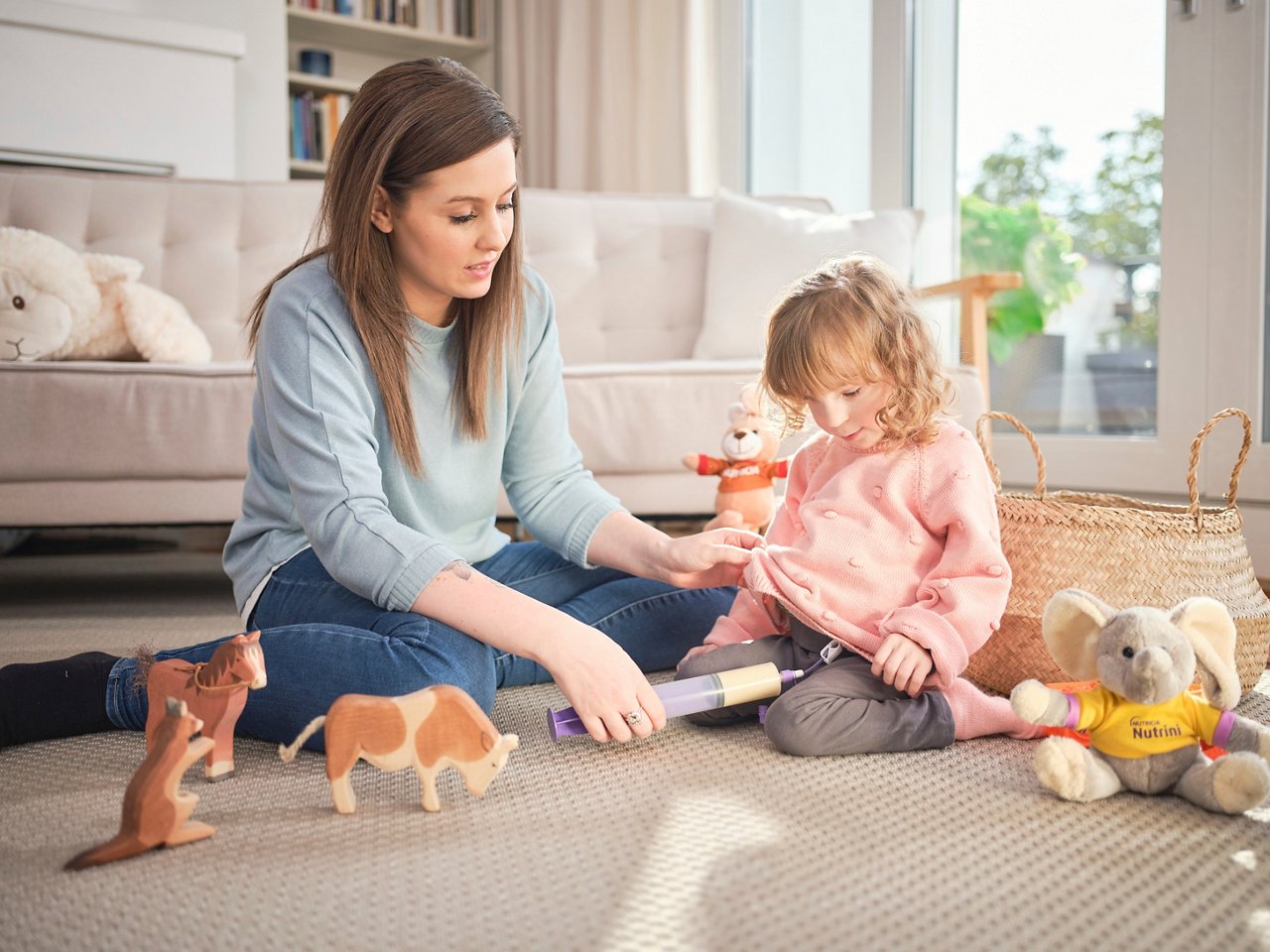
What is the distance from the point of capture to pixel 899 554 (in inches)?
42.8

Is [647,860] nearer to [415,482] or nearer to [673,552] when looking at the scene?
[673,552]

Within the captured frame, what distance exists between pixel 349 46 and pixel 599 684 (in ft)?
13.2

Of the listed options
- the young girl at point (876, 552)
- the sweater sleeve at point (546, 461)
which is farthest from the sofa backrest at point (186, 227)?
the young girl at point (876, 552)

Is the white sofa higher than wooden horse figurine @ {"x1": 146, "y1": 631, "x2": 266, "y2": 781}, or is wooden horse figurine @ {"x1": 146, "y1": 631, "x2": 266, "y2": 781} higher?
the white sofa

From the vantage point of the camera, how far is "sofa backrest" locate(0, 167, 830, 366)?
234 centimetres

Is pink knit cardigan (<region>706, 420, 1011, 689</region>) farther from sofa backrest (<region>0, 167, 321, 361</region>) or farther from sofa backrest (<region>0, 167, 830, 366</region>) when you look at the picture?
sofa backrest (<region>0, 167, 321, 361</region>)

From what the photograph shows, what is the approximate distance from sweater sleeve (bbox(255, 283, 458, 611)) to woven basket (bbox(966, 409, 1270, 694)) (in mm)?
624

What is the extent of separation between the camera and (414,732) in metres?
0.83

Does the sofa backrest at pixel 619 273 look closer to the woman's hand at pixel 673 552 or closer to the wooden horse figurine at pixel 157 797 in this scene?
the woman's hand at pixel 673 552

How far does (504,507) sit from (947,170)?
1.68 m

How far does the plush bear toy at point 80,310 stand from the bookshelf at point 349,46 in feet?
6.98

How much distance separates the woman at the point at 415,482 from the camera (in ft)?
3.27

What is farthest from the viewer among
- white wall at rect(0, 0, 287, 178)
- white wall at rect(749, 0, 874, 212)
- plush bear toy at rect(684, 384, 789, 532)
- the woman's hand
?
white wall at rect(0, 0, 287, 178)

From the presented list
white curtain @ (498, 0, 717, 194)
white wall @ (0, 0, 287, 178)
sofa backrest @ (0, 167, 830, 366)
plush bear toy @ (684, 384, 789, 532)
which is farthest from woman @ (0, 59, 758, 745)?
white wall @ (0, 0, 287, 178)
